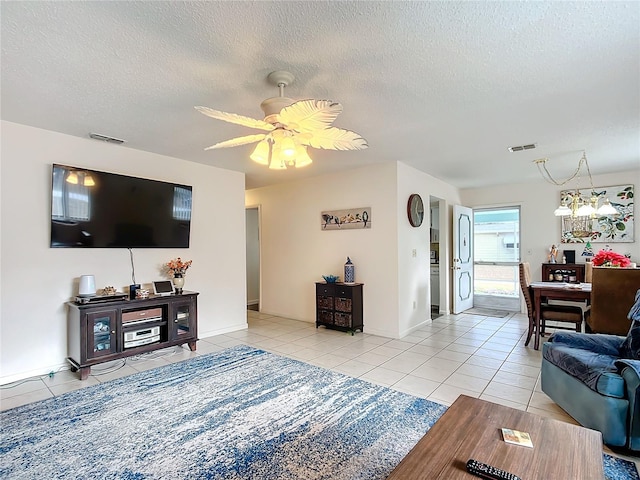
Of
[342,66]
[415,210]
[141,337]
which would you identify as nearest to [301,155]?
[342,66]

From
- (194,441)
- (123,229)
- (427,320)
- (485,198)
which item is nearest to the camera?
(194,441)

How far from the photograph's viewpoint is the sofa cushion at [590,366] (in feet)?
6.74

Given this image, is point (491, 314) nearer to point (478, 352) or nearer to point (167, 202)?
point (478, 352)

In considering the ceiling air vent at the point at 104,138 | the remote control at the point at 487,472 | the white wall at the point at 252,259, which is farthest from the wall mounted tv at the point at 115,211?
the remote control at the point at 487,472

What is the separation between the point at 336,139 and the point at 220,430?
2.12 m

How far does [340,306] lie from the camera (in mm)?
4859

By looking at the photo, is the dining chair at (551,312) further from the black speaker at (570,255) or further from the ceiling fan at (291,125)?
the ceiling fan at (291,125)

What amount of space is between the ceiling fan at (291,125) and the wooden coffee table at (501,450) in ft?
5.52

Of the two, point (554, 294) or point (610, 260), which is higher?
point (610, 260)

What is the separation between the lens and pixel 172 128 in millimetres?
3268

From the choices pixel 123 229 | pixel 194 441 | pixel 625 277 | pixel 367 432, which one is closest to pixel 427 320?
pixel 625 277

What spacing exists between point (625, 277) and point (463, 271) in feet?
9.90

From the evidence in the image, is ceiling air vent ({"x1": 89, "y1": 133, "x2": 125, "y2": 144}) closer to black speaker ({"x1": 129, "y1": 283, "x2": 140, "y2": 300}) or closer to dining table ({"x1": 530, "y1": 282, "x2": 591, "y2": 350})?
black speaker ({"x1": 129, "y1": 283, "x2": 140, "y2": 300})

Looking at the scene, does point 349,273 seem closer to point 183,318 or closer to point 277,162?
point 183,318
